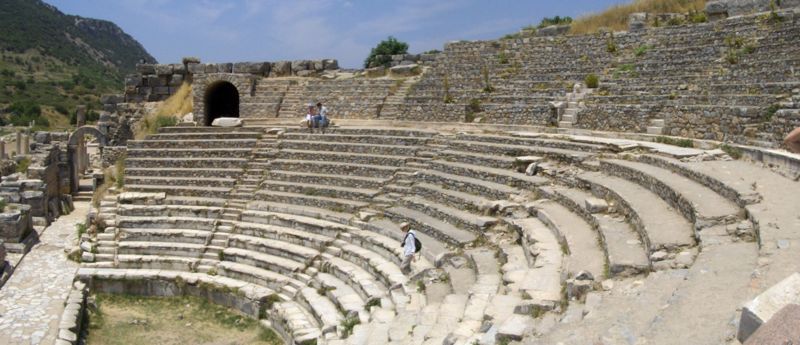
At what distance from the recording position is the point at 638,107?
12.7 metres

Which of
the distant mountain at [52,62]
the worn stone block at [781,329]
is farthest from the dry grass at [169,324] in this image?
the distant mountain at [52,62]

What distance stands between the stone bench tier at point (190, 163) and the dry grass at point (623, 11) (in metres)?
9.14

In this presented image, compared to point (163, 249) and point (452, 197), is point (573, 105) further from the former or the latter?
point (163, 249)

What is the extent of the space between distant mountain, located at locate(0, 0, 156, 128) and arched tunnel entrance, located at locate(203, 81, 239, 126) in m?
30.4

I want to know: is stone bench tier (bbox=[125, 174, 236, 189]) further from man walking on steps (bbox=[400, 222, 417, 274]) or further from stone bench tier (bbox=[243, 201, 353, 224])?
man walking on steps (bbox=[400, 222, 417, 274])

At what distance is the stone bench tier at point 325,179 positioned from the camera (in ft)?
43.4

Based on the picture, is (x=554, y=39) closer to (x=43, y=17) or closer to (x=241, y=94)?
(x=241, y=94)

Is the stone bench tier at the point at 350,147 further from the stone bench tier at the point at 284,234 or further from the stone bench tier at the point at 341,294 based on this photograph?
the stone bench tier at the point at 341,294

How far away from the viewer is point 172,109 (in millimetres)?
19672

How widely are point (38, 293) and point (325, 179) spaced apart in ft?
17.4

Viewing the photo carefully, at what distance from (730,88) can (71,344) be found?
1082cm

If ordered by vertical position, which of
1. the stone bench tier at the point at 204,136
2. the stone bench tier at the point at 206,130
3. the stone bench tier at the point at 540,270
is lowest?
the stone bench tier at the point at 540,270

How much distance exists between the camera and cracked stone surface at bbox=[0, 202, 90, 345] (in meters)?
9.40

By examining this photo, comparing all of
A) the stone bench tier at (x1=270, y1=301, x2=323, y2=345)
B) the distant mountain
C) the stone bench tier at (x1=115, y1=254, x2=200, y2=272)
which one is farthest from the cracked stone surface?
the distant mountain
